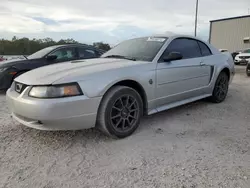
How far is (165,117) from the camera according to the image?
423 cm

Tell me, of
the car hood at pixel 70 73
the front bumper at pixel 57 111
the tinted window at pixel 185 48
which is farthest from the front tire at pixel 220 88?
the front bumper at pixel 57 111

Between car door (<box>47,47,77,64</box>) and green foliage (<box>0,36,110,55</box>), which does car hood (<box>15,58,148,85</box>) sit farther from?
green foliage (<box>0,36,110,55</box>)

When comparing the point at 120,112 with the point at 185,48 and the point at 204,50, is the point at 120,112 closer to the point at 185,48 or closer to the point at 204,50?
the point at 185,48

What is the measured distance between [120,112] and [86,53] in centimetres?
456

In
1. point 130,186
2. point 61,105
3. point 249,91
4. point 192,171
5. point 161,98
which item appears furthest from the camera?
point 249,91

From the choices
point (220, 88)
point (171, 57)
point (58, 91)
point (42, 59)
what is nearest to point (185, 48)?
point (171, 57)

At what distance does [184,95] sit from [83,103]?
2.02 meters

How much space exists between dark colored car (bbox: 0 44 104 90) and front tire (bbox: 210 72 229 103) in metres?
3.89

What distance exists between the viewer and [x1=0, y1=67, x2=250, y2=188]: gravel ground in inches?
91.7

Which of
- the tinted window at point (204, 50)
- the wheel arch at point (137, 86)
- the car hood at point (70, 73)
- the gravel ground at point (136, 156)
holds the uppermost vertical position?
the tinted window at point (204, 50)

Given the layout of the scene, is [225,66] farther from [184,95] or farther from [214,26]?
[214,26]

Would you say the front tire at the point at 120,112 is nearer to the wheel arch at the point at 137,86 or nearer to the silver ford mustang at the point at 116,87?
the silver ford mustang at the point at 116,87

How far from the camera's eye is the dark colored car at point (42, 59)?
608 cm

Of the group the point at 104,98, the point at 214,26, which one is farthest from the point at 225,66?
the point at 214,26
